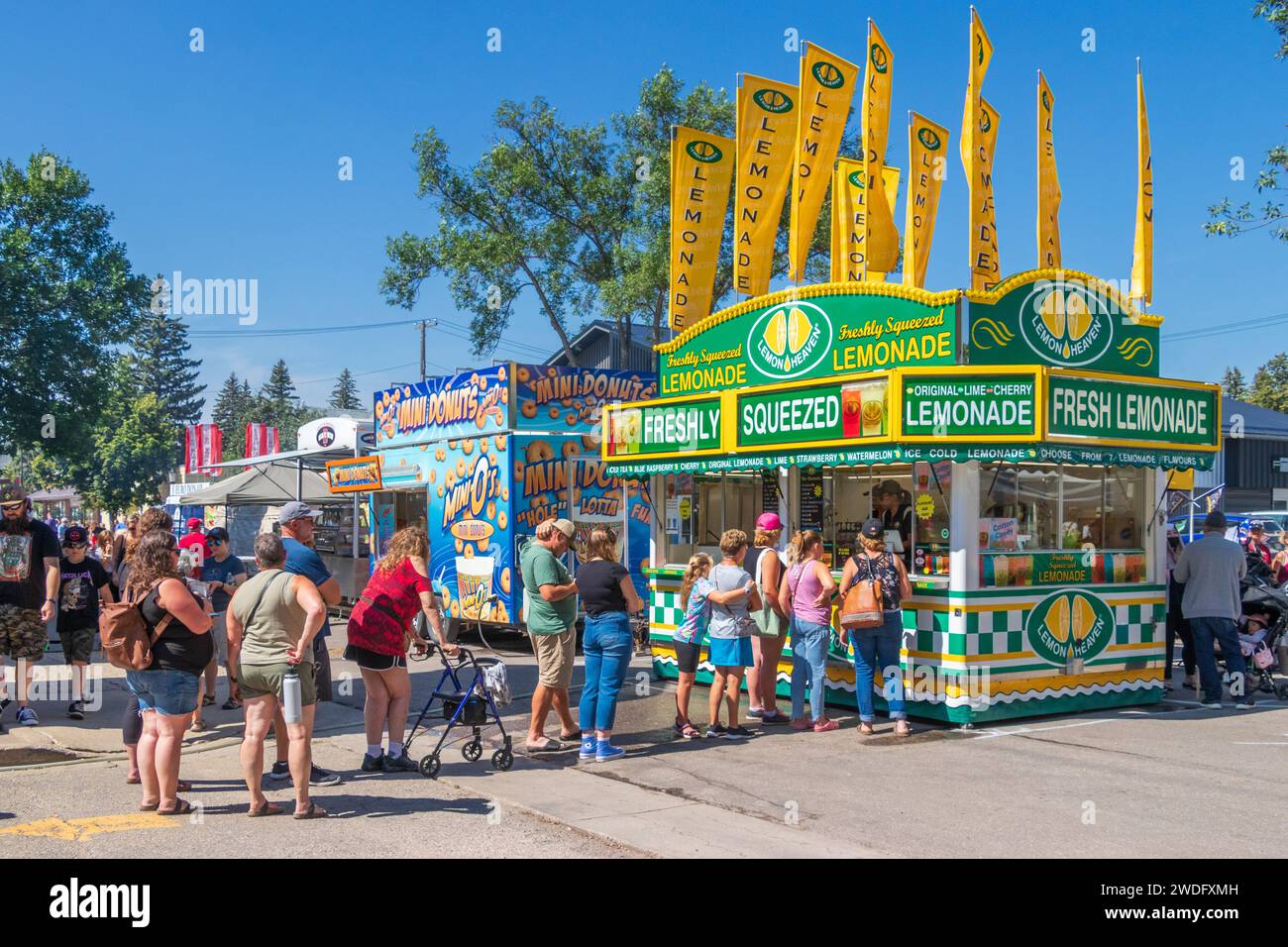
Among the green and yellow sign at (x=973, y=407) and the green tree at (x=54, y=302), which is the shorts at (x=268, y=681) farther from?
the green tree at (x=54, y=302)

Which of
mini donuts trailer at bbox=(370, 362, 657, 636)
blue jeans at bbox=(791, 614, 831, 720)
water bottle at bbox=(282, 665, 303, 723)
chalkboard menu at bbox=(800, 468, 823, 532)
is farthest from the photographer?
mini donuts trailer at bbox=(370, 362, 657, 636)

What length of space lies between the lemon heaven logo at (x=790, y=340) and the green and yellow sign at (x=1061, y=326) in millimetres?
1615

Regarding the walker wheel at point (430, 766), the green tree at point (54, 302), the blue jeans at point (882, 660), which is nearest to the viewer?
the walker wheel at point (430, 766)

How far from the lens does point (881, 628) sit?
949 centimetres

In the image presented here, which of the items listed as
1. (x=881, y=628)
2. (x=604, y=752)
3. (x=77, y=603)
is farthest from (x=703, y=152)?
(x=77, y=603)

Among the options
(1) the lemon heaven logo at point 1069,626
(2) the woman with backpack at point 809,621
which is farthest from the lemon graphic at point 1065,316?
(2) the woman with backpack at point 809,621

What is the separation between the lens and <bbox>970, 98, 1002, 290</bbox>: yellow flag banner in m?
11.4

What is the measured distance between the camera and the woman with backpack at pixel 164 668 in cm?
686

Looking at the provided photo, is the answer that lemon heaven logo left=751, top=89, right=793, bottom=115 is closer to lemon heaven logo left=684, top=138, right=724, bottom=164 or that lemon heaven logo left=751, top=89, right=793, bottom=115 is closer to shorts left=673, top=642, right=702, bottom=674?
lemon heaven logo left=684, top=138, right=724, bottom=164

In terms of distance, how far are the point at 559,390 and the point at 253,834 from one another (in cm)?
971

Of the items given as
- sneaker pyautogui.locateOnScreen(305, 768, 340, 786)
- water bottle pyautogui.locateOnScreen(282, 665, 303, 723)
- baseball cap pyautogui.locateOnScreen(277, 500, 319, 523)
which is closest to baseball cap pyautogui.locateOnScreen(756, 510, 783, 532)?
baseball cap pyautogui.locateOnScreen(277, 500, 319, 523)

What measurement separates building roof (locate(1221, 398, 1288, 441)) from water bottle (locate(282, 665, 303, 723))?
109 ft

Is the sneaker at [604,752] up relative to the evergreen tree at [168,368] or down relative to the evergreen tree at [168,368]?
down

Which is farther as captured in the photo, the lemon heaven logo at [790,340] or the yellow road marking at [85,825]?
the lemon heaven logo at [790,340]
